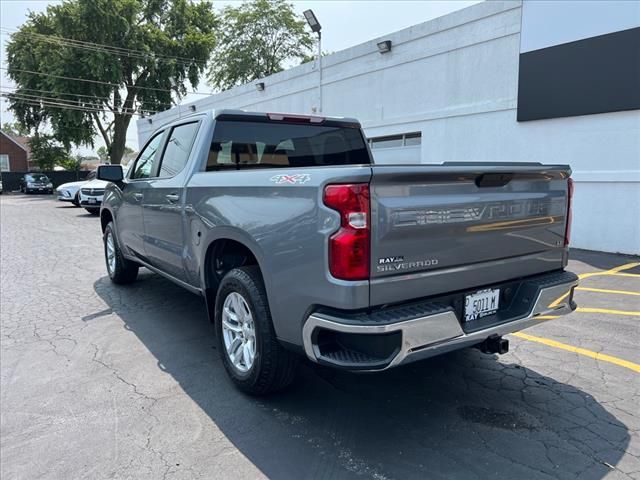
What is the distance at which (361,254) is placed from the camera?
98.0 inches

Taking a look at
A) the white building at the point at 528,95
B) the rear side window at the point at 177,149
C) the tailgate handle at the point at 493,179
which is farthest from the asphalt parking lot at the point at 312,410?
the white building at the point at 528,95

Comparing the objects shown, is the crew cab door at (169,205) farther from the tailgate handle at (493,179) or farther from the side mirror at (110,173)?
the tailgate handle at (493,179)

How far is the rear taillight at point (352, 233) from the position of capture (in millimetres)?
2479

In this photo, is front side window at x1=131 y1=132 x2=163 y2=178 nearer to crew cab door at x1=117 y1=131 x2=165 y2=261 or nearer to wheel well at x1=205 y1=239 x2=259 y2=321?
crew cab door at x1=117 y1=131 x2=165 y2=261

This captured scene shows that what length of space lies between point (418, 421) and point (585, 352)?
2.03 metres

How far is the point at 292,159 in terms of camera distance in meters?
4.57

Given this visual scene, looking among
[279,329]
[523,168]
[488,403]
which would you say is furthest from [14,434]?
[523,168]

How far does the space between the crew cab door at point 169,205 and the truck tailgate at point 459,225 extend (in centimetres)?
223

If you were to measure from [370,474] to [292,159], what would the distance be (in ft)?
9.48

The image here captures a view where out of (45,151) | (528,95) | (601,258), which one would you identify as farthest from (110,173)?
(45,151)

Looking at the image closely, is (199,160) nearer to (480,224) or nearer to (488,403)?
(480,224)

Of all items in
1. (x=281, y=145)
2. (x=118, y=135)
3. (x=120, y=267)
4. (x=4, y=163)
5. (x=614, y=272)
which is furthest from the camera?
(x=4, y=163)

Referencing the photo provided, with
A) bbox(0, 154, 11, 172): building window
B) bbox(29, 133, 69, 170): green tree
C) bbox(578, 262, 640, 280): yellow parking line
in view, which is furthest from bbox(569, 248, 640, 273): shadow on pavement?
bbox(0, 154, 11, 172): building window

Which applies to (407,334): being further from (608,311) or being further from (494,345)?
(608,311)
